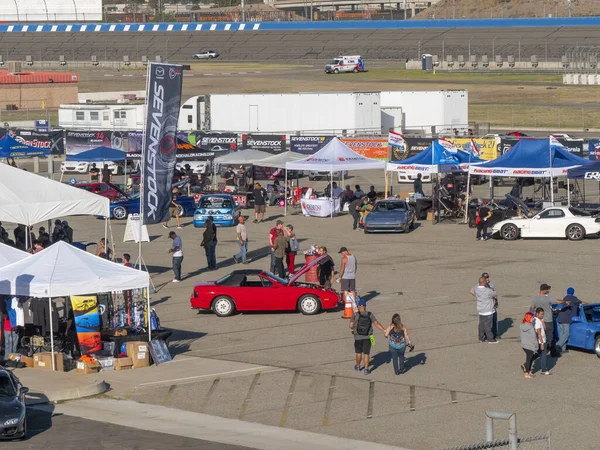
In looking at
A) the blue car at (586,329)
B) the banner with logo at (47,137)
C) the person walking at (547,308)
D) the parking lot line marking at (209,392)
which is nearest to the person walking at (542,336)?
the person walking at (547,308)

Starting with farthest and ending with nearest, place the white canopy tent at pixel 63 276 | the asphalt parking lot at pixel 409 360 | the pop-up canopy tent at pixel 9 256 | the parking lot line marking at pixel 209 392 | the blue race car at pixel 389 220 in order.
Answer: the blue race car at pixel 389 220 < the pop-up canopy tent at pixel 9 256 < the white canopy tent at pixel 63 276 < the parking lot line marking at pixel 209 392 < the asphalt parking lot at pixel 409 360

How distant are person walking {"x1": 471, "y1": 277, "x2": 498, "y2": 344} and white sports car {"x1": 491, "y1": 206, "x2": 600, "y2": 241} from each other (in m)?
13.7

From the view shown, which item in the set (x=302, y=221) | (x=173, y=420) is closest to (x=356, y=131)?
(x=302, y=221)

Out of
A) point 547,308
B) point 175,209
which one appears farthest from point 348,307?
point 175,209

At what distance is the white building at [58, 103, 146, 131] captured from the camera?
62875mm

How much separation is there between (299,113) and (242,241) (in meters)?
29.5

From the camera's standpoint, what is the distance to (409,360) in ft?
64.1

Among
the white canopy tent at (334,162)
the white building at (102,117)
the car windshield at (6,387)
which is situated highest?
the white building at (102,117)

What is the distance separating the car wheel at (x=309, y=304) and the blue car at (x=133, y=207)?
1773 cm

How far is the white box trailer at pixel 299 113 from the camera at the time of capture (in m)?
57.8

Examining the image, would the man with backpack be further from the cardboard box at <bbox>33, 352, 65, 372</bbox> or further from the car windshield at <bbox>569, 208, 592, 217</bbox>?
the car windshield at <bbox>569, 208, 592, 217</bbox>

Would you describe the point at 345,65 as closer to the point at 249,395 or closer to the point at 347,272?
the point at 347,272

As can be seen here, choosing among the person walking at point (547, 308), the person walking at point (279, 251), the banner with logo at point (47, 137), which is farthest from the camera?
the banner with logo at point (47, 137)

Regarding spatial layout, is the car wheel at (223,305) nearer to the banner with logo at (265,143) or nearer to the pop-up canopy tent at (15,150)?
the pop-up canopy tent at (15,150)
